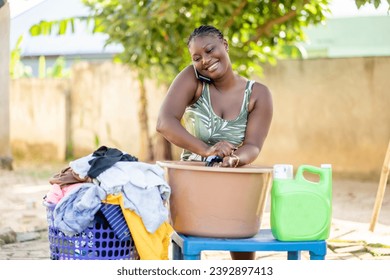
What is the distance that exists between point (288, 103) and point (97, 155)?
710 cm

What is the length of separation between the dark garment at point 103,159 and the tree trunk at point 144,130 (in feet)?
26.8

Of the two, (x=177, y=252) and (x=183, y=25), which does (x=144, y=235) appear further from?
(x=183, y=25)

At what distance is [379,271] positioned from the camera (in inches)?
103

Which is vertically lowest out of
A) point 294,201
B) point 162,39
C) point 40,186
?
point 40,186

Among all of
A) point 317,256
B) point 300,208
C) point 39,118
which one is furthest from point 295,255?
point 39,118

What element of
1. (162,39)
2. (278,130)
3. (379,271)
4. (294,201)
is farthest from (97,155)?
(278,130)

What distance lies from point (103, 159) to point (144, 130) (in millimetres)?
8319

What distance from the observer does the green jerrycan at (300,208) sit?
2.74 m

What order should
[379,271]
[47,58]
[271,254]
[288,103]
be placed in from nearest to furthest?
[379,271] → [271,254] → [288,103] → [47,58]

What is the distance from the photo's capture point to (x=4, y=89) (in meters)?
9.59

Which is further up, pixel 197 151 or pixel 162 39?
pixel 162 39

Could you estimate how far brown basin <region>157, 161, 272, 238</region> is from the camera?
2.75 metres

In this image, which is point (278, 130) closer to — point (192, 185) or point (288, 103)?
point (288, 103)

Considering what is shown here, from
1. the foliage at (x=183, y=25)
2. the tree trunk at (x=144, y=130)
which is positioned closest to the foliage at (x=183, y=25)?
the foliage at (x=183, y=25)
